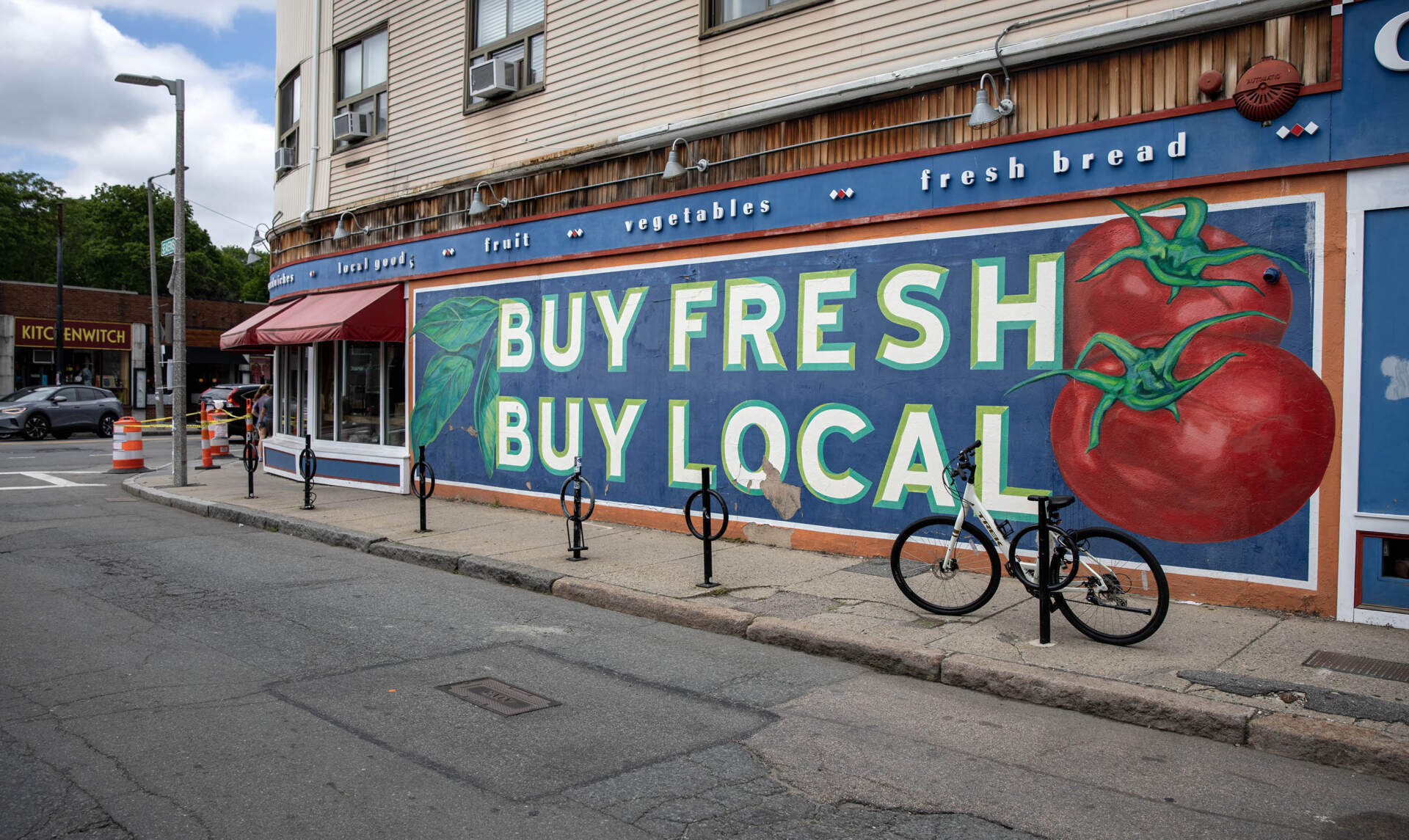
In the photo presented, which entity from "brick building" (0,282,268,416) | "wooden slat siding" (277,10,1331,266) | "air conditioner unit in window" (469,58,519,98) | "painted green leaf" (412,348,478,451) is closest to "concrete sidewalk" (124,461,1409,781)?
"painted green leaf" (412,348,478,451)

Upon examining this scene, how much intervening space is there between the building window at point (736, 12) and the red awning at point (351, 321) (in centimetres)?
703

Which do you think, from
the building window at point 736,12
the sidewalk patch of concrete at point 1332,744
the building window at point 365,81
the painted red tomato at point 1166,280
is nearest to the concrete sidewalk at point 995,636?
the sidewalk patch of concrete at point 1332,744

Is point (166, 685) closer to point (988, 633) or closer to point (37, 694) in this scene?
point (37, 694)

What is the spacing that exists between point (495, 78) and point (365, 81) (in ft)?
15.2

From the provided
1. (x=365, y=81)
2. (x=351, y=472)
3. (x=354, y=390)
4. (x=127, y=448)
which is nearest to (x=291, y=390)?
→ (x=354, y=390)

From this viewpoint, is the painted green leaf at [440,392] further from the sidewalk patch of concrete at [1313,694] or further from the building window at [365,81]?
the sidewalk patch of concrete at [1313,694]

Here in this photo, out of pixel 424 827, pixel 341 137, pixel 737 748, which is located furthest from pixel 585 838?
pixel 341 137

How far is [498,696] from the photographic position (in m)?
5.56

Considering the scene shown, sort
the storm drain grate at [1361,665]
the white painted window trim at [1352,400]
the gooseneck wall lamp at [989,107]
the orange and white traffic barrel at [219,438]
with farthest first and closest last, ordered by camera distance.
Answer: the orange and white traffic barrel at [219,438]
the gooseneck wall lamp at [989,107]
the white painted window trim at [1352,400]
the storm drain grate at [1361,665]

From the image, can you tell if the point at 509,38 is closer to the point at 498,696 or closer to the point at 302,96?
the point at 302,96

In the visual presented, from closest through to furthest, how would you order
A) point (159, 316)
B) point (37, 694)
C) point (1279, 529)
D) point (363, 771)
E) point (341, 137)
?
1. point (363, 771)
2. point (37, 694)
3. point (1279, 529)
4. point (341, 137)
5. point (159, 316)

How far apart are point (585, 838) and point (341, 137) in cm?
1575

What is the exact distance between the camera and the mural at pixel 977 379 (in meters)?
7.32

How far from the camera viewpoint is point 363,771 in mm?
4348
